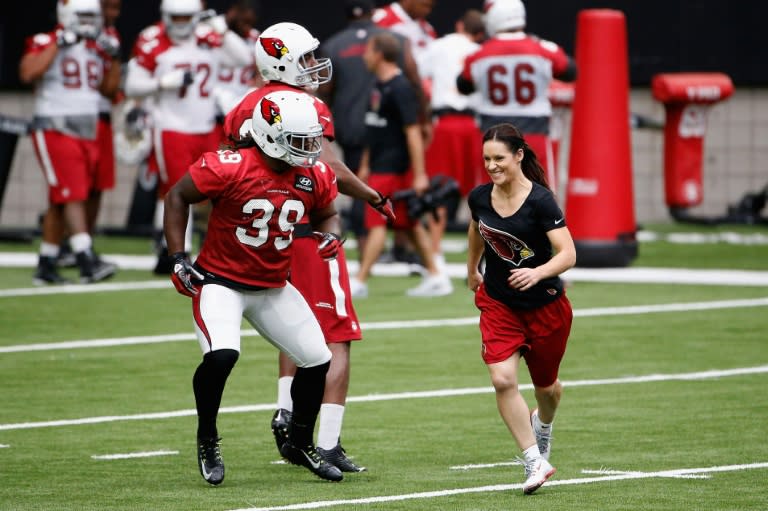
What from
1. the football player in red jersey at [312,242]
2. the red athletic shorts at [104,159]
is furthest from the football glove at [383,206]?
the red athletic shorts at [104,159]

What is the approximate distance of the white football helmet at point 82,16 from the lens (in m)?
15.5

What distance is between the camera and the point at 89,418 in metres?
9.31

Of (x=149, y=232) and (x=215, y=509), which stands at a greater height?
(x=215, y=509)

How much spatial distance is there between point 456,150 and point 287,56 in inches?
362

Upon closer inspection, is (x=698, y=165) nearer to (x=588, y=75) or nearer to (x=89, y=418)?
(x=588, y=75)

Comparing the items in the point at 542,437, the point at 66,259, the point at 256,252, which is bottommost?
the point at 66,259

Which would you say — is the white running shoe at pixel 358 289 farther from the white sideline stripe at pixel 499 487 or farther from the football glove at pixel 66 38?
the white sideline stripe at pixel 499 487

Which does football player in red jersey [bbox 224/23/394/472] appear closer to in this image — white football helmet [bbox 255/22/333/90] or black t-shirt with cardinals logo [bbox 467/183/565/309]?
white football helmet [bbox 255/22/333/90]

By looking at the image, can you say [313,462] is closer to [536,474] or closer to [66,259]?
[536,474]

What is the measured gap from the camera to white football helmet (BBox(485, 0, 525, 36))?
1463cm

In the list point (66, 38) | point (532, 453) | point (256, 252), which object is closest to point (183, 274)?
point (256, 252)

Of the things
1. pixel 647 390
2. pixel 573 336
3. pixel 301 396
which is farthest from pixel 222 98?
pixel 301 396

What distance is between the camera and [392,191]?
14.3m

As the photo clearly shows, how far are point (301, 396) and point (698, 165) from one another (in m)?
13.9
